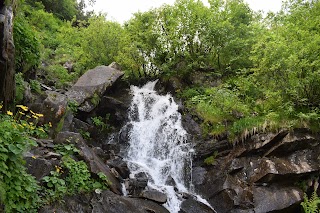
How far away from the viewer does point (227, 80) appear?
47.8 feet

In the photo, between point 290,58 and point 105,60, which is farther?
point 105,60

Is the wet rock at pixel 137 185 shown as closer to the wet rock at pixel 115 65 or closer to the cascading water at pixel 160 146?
the cascading water at pixel 160 146

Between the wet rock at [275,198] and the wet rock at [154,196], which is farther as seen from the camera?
the wet rock at [275,198]

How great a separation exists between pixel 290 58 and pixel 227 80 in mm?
5299

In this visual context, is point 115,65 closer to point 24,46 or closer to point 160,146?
point 160,146

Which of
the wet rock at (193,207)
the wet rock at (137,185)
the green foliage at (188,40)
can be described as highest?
the green foliage at (188,40)

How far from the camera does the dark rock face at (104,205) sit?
6219mm

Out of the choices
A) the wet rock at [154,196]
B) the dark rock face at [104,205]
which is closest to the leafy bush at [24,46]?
the dark rock face at [104,205]

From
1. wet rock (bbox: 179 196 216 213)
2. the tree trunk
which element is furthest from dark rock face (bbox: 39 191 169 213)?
the tree trunk

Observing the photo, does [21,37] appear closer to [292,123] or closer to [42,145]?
[42,145]

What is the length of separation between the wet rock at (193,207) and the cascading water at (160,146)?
166 mm

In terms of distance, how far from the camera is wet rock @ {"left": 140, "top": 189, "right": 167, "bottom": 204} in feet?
27.1

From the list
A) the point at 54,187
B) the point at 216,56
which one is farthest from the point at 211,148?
the point at 216,56

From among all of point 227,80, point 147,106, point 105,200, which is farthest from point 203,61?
point 105,200
